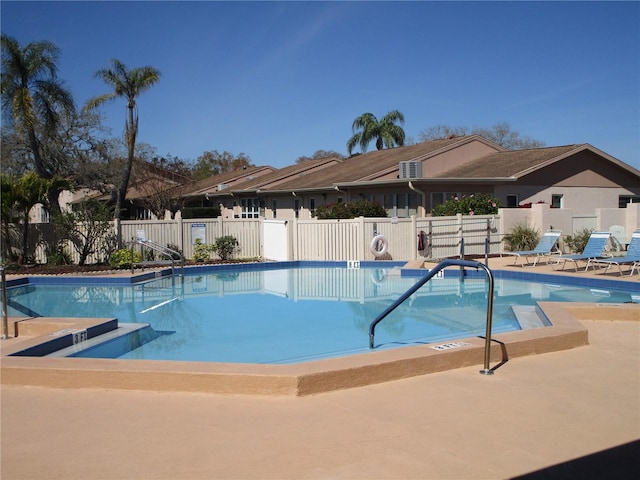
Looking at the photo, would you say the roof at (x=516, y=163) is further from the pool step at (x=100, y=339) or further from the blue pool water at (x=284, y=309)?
the pool step at (x=100, y=339)

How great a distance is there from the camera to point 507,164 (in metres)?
26.1

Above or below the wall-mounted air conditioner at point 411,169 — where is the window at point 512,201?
below

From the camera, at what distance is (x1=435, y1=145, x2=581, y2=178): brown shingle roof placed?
24.5m

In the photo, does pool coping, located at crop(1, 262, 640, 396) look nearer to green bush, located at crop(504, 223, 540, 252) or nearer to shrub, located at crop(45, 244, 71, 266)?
shrub, located at crop(45, 244, 71, 266)

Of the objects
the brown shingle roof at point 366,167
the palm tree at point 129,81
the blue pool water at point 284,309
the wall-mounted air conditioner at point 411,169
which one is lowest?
the blue pool water at point 284,309

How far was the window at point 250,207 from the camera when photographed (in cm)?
3744

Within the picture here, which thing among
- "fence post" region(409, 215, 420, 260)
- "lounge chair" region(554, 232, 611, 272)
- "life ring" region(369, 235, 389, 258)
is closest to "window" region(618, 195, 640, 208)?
"fence post" region(409, 215, 420, 260)

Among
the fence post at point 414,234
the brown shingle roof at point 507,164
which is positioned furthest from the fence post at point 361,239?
the brown shingle roof at point 507,164

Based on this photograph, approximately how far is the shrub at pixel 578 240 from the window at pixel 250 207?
2083 centimetres

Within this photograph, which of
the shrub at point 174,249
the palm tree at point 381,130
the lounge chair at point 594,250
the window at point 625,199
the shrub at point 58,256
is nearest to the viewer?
the lounge chair at point 594,250

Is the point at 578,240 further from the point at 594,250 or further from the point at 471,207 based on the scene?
the point at 594,250

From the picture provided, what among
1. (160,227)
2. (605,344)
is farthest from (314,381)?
(160,227)

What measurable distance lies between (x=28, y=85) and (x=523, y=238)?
19.6m

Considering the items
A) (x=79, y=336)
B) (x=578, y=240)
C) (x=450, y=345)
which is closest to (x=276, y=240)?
(x=578, y=240)
